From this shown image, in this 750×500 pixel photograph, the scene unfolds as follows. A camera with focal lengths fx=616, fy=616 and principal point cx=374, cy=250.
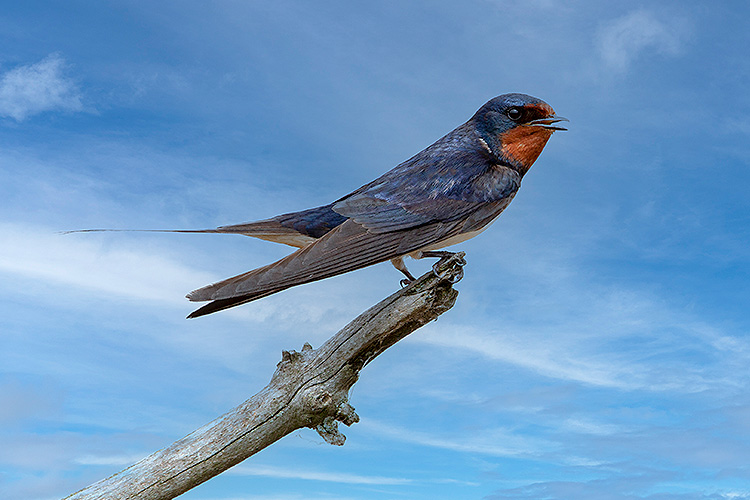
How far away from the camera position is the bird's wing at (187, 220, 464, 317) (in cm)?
325

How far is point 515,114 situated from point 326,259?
5.48 ft

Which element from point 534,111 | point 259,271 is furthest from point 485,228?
point 259,271

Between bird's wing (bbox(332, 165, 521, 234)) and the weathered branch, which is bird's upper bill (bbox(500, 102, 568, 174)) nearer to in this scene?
bird's wing (bbox(332, 165, 521, 234))

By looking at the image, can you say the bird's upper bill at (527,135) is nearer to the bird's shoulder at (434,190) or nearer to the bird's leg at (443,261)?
the bird's shoulder at (434,190)

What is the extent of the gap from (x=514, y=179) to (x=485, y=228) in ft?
1.26

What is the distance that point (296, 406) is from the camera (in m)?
3.60

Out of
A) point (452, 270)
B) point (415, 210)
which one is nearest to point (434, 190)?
point (415, 210)

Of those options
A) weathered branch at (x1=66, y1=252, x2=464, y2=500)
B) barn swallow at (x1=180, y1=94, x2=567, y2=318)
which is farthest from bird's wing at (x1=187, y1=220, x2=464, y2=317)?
weathered branch at (x1=66, y1=252, x2=464, y2=500)

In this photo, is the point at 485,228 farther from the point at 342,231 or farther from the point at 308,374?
the point at 308,374

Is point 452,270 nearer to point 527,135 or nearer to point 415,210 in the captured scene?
point 415,210

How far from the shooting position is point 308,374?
365 cm

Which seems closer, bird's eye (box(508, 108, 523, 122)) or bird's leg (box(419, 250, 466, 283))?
bird's leg (box(419, 250, 466, 283))

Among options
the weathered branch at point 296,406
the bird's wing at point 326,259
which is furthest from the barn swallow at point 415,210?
the weathered branch at point 296,406

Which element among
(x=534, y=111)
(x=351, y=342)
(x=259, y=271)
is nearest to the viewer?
(x=259, y=271)
